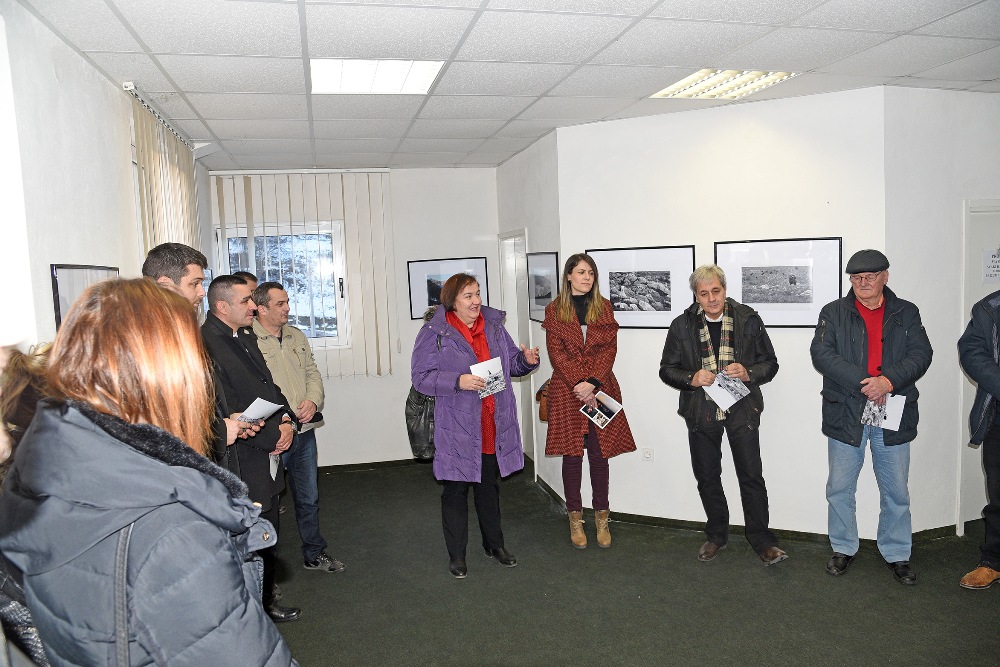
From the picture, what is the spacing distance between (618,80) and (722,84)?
791mm

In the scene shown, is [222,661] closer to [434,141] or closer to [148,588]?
[148,588]

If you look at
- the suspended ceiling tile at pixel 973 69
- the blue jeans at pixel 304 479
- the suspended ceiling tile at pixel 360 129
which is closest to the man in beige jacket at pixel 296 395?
the blue jeans at pixel 304 479

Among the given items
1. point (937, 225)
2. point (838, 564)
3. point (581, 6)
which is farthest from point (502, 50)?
point (838, 564)

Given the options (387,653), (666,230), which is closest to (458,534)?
(387,653)

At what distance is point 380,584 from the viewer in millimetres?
4176

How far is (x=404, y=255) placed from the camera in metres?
7.04

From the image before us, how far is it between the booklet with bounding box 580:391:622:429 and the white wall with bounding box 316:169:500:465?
296 centimetres

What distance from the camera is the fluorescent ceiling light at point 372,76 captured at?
11.7 ft

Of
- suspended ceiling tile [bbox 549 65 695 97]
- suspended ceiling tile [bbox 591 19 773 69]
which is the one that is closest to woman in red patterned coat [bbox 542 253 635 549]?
suspended ceiling tile [bbox 549 65 695 97]

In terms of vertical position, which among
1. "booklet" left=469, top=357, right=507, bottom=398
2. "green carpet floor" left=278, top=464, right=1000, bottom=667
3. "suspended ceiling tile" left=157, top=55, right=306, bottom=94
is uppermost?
"suspended ceiling tile" left=157, top=55, right=306, bottom=94

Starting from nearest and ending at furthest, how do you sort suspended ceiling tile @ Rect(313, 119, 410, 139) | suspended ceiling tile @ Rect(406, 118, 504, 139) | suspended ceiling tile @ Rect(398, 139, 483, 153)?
suspended ceiling tile @ Rect(313, 119, 410, 139) → suspended ceiling tile @ Rect(406, 118, 504, 139) → suspended ceiling tile @ Rect(398, 139, 483, 153)

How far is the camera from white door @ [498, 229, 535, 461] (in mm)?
6535

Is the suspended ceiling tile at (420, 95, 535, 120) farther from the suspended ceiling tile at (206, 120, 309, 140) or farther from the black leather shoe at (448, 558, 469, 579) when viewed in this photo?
the black leather shoe at (448, 558, 469, 579)

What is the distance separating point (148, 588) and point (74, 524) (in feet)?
0.51
